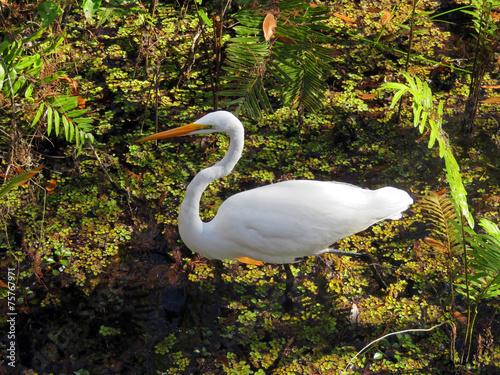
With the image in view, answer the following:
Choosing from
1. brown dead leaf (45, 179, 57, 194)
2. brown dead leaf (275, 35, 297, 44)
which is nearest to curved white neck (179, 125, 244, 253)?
brown dead leaf (275, 35, 297, 44)

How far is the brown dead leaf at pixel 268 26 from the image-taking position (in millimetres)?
3045

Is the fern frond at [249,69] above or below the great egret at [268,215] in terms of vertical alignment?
above

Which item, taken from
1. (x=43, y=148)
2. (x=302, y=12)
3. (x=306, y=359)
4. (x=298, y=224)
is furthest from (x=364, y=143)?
(x=43, y=148)

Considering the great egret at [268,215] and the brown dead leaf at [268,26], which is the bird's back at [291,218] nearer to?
the great egret at [268,215]

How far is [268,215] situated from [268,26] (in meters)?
1.12

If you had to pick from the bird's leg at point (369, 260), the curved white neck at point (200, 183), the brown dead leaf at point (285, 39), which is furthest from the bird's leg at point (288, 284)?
the brown dead leaf at point (285, 39)

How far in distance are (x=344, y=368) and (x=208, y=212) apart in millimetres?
1448

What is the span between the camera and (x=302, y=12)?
142 inches

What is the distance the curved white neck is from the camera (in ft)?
9.50

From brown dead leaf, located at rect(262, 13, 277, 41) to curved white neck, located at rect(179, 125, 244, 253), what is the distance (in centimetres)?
61

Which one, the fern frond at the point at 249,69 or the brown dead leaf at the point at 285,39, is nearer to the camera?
the fern frond at the point at 249,69

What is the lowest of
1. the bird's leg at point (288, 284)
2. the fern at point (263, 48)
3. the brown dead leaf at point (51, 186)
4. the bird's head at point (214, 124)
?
the bird's leg at point (288, 284)

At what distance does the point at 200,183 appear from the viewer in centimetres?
290

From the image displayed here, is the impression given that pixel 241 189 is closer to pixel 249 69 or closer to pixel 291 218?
pixel 249 69
